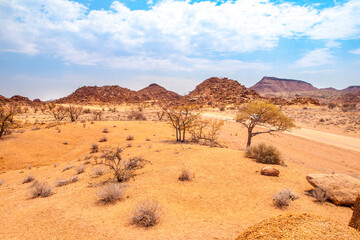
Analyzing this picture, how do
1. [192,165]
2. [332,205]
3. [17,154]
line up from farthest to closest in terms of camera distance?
1. [17,154]
2. [192,165]
3. [332,205]

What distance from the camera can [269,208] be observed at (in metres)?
5.28

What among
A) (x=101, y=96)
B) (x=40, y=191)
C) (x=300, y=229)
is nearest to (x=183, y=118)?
(x=40, y=191)

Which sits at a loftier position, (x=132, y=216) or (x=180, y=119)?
(x=180, y=119)

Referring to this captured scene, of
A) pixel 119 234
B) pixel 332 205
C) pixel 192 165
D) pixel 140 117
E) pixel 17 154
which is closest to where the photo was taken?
pixel 119 234

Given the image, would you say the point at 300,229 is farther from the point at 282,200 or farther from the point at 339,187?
the point at 339,187

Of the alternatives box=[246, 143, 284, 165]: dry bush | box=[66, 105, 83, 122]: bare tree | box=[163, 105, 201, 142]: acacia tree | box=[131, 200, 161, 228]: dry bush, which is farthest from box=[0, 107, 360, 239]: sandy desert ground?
box=[66, 105, 83, 122]: bare tree

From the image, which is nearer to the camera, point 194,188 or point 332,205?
point 332,205

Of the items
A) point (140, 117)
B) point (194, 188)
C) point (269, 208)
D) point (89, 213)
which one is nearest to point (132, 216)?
point (89, 213)

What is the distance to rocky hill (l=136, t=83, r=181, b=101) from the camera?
93.8 meters

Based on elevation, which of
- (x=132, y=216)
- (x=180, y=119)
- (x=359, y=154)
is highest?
→ (x=180, y=119)

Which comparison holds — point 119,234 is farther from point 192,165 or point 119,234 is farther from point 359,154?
point 359,154

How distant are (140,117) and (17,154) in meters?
17.6

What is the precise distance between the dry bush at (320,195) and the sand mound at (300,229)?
410 centimetres

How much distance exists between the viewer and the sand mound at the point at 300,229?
2.08 m
